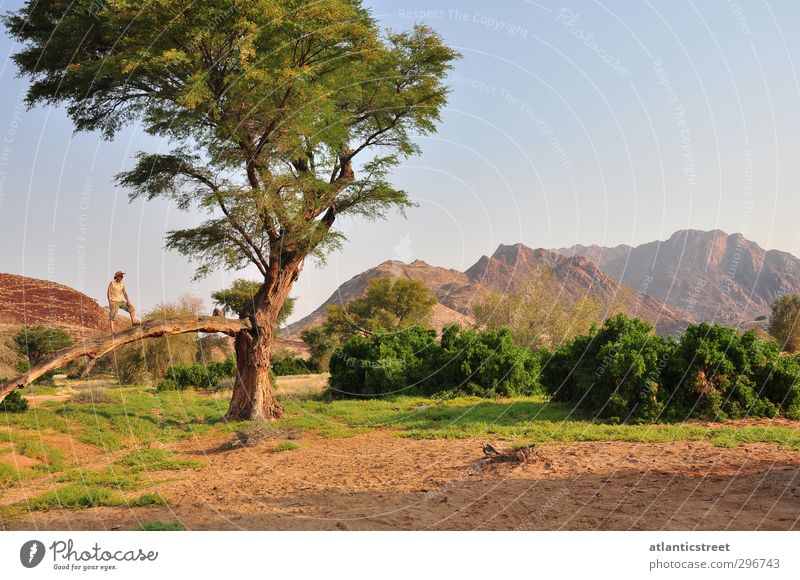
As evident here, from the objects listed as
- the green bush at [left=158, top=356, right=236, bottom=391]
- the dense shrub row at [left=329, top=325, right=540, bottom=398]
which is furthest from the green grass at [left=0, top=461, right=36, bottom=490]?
the green bush at [left=158, top=356, right=236, bottom=391]

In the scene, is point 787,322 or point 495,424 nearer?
point 495,424

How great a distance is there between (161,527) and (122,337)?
568 centimetres

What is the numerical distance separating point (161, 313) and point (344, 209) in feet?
81.1

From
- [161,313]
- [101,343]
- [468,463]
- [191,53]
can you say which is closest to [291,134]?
[191,53]

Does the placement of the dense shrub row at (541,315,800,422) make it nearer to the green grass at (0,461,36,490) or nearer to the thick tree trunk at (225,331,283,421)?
the thick tree trunk at (225,331,283,421)

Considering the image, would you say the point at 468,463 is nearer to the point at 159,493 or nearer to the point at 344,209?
the point at 159,493

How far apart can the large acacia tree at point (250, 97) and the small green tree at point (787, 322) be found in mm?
30575

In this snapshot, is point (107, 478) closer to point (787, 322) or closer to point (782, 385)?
point (782, 385)

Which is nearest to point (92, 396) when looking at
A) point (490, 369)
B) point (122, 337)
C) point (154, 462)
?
point (154, 462)

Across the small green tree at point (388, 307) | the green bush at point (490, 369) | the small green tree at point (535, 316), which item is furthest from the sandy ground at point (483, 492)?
the small green tree at point (388, 307)

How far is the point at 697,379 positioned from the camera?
16.2 m

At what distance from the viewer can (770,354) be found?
16906mm

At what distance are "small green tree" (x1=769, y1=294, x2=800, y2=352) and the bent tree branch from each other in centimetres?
3495

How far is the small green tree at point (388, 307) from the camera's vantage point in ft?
189
